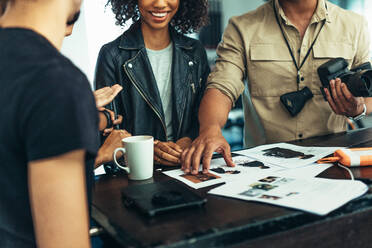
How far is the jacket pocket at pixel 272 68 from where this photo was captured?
164 cm

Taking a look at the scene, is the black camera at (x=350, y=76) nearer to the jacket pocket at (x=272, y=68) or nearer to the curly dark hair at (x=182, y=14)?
the jacket pocket at (x=272, y=68)

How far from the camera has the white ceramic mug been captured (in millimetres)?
972

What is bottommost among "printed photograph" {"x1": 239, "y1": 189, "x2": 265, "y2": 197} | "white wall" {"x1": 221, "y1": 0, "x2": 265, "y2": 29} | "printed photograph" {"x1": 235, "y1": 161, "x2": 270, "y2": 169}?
"printed photograph" {"x1": 235, "y1": 161, "x2": 270, "y2": 169}

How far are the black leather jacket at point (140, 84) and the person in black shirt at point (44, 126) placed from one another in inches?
36.8

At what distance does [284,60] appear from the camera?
164 centimetres

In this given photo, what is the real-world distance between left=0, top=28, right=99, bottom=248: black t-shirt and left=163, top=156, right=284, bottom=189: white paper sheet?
42 cm

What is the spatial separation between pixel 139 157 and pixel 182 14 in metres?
1.02

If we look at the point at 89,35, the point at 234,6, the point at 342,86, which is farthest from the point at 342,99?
the point at 234,6

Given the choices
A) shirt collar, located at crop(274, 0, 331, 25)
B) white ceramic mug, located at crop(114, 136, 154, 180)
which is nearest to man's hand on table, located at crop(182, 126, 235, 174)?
white ceramic mug, located at crop(114, 136, 154, 180)

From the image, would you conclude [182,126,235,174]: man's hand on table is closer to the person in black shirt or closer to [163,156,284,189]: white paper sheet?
[163,156,284,189]: white paper sheet

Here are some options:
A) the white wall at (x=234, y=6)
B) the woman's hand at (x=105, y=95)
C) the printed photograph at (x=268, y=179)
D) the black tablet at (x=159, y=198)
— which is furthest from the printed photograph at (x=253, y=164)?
the white wall at (x=234, y=6)

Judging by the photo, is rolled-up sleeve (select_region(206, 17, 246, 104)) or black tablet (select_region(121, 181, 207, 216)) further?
rolled-up sleeve (select_region(206, 17, 246, 104))

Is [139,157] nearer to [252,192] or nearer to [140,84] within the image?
[252,192]

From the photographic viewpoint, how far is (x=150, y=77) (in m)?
1.58
